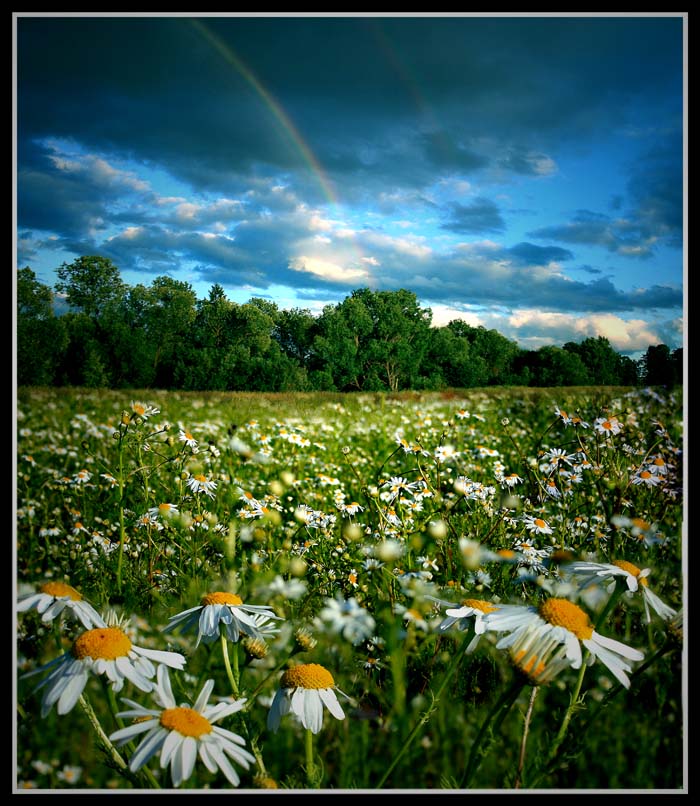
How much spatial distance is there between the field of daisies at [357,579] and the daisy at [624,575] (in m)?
0.01

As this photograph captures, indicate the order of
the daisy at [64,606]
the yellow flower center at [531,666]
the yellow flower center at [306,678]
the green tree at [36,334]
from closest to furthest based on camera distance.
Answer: the yellow flower center at [531,666] → the yellow flower center at [306,678] → the daisy at [64,606] → the green tree at [36,334]

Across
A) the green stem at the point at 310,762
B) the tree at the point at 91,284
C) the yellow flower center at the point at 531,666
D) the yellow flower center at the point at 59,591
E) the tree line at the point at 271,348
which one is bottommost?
the green stem at the point at 310,762

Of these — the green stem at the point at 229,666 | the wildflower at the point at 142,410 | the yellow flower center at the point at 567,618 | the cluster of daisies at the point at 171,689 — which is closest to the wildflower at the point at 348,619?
the cluster of daisies at the point at 171,689

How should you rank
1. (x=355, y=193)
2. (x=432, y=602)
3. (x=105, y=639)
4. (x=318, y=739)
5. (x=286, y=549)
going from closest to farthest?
(x=105, y=639) → (x=318, y=739) → (x=432, y=602) → (x=286, y=549) → (x=355, y=193)

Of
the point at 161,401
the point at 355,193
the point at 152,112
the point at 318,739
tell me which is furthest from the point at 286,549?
the point at 152,112

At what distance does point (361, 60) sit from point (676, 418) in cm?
176

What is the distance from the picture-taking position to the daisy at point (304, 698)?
55.2 inches

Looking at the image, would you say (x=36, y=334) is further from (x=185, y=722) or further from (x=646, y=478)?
(x=646, y=478)

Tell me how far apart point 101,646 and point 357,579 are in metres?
0.93

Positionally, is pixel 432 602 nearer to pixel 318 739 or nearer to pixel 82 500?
pixel 318 739

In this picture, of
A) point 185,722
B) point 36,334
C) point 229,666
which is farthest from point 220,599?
point 36,334

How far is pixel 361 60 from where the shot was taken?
218 centimetres

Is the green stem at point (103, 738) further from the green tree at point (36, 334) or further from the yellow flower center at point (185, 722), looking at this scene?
the green tree at point (36, 334)

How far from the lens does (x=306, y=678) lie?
1.42m
